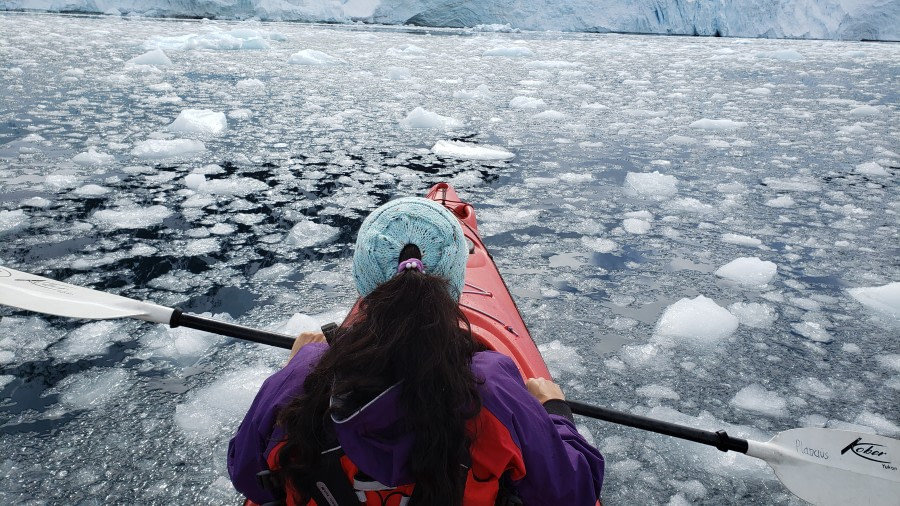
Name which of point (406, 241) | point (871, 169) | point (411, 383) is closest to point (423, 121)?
point (871, 169)

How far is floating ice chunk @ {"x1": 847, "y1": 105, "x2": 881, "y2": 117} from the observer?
23.4 ft

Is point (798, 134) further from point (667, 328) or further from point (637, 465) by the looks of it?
point (637, 465)

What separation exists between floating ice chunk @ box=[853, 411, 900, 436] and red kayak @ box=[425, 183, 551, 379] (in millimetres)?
1052

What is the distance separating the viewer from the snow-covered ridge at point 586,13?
2453 centimetres

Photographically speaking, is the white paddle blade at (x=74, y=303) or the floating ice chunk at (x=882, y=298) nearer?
the white paddle blade at (x=74, y=303)

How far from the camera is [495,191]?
4.18 m

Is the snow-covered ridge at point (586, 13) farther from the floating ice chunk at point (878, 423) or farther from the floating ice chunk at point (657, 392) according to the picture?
the floating ice chunk at point (878, 423)

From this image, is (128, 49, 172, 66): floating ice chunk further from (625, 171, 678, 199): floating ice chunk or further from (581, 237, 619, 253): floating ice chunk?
(581, 237, 619, 253): floating ice chunk

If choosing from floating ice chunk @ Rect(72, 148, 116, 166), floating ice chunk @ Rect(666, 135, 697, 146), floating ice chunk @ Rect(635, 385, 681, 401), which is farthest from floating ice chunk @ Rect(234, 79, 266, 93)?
floating ice chunk @ Rect(635, 385, 681, 401)

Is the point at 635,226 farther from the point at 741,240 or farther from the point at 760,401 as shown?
the point at 760,401

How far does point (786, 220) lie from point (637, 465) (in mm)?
2551

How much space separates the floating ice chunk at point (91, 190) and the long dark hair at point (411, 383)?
3.40 meters

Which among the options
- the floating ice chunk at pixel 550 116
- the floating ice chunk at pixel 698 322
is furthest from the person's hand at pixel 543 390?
the floating ice chunk at pixel 550 116

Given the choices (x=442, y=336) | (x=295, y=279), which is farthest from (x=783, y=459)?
(x=295, y=279)
